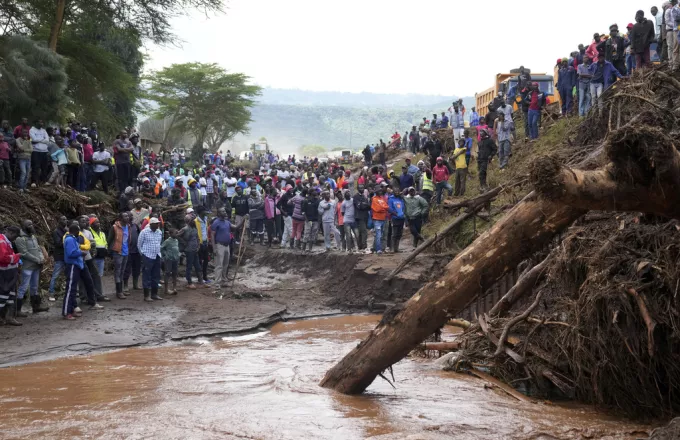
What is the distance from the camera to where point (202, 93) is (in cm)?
5766

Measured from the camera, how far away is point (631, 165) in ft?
17.5

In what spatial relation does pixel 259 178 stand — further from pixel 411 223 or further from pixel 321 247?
pixel 411 223

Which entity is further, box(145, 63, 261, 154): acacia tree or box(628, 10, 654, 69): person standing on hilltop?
box(145, 63, 261, 154): acacia tree

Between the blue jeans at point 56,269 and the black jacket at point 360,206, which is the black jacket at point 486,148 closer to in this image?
the black jacket at point 360,206

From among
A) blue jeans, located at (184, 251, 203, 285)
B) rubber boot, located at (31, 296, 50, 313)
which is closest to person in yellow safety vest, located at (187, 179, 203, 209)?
blue jeans, located at (184, 251, 203, 285)

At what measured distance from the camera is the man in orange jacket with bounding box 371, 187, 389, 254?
62.6ft

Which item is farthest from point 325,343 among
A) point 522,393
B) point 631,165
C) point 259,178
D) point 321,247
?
point 259,178

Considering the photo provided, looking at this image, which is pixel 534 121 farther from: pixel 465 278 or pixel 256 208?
pixel 465 278

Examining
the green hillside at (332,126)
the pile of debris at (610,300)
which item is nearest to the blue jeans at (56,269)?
the pile of debris at (610,300)

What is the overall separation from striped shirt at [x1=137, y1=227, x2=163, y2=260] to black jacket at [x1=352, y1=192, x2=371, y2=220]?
248 inches

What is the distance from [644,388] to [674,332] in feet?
2.44

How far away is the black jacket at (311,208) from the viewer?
21406mm

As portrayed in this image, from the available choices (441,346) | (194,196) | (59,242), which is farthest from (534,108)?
(59,242)

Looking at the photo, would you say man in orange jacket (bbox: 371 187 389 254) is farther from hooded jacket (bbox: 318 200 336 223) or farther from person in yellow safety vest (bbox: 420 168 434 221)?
hooded jacket (bbox: 318 200 336 223)
